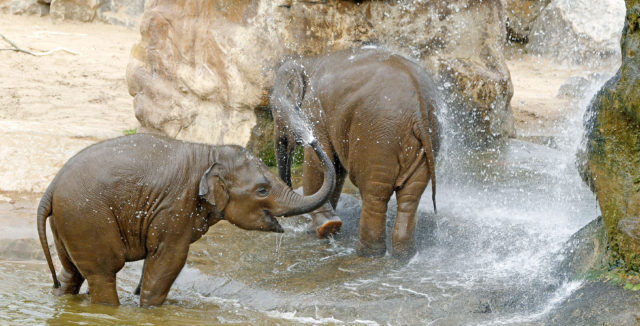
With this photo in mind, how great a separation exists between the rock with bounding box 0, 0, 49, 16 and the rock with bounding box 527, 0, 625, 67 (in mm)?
9471

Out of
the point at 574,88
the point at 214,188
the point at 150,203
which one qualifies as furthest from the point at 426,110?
the point at 574,88

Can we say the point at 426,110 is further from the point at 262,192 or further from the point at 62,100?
the point at 62,100

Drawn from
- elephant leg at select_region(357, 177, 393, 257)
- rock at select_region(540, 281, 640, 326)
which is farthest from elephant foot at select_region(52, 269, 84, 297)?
rock at select_region(540, 281, 640, 326)

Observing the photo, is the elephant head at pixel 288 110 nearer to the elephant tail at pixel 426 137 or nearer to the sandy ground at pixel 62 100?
the elephant tail at pixel 426 137

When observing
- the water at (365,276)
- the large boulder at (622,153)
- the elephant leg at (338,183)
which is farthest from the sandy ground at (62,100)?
the large boulder at (622,153)

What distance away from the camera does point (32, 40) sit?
48.1ft

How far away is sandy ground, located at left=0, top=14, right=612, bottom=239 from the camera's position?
26.4 feet

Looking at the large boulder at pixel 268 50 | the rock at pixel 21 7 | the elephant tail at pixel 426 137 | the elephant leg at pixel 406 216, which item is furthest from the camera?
the rock at pixel 21 7

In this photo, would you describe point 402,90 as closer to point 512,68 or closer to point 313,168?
point 313,168

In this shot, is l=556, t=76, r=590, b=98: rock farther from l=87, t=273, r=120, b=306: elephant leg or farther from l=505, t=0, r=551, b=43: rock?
l=87, t=273, r=120, b=306: elephant leg

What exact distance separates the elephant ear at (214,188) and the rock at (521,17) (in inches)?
510

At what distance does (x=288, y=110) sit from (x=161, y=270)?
84.0 inches

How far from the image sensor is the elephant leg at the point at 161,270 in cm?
538

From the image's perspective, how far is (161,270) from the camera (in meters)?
5.38
